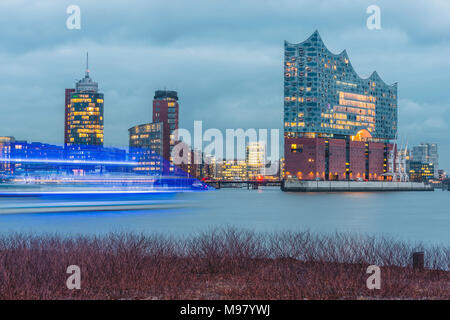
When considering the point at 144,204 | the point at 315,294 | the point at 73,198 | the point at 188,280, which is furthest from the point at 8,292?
the point at 144,204

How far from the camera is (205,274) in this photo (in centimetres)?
1673

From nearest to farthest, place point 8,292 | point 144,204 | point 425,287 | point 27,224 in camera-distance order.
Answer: point 8,292 → point 425,287 → point 27,224 → point 144,204

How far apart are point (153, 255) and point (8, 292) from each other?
5.64 meters

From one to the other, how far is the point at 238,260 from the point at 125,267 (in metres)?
4.32

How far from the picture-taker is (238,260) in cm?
1778

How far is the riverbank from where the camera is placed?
13312 mm

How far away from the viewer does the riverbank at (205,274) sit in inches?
524

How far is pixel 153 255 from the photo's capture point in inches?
687

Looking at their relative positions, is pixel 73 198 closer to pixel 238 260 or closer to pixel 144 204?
pixel 144 204
